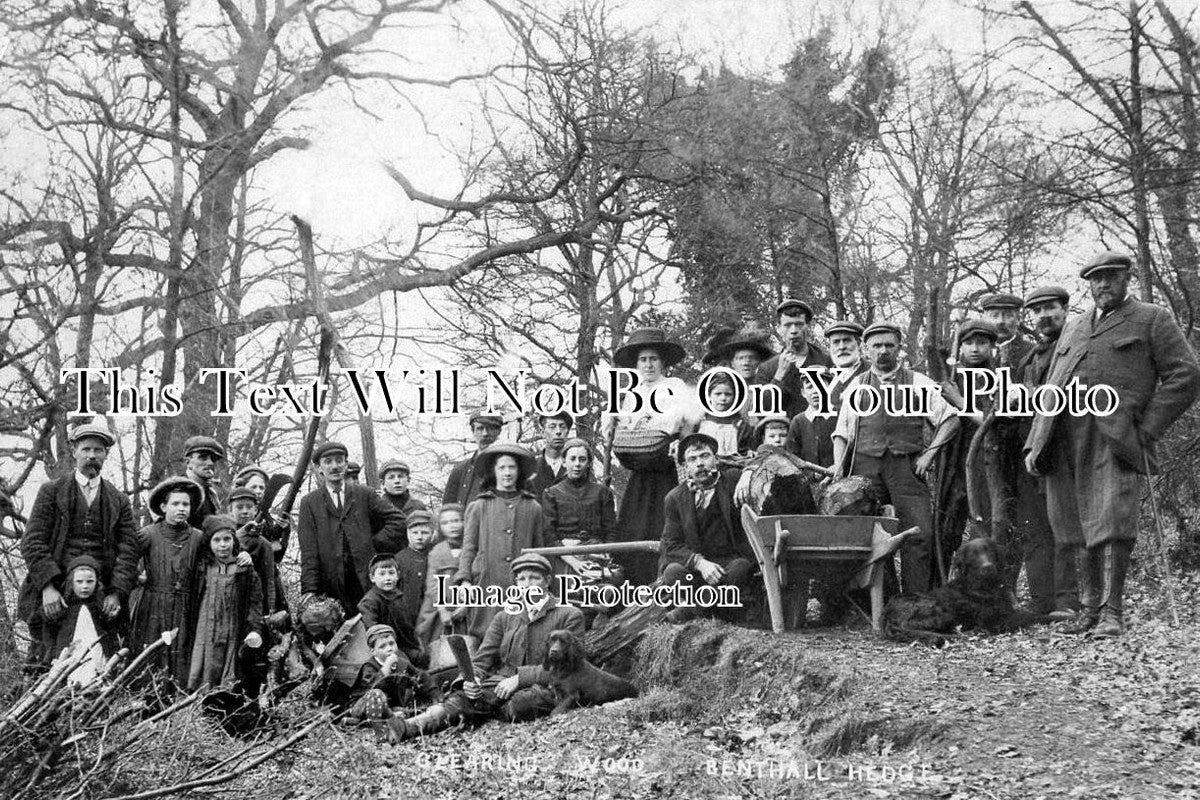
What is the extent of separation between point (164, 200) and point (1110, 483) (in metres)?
8.44

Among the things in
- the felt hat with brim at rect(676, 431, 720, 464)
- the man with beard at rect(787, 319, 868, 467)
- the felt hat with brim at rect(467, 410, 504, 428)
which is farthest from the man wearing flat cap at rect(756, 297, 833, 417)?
the felt hat with brim at rect(467, 410, 504, 428)

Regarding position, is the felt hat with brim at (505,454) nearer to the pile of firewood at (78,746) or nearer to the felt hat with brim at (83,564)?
the felt hat with brim at (83,564)

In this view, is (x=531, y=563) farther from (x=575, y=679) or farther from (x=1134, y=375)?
(x=1134, y=375)

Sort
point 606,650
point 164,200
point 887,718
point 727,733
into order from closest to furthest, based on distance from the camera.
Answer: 1. point 887,718
2. point 727,733
3. point 606,650
4. point 164,200

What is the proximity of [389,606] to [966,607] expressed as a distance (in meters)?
3.26

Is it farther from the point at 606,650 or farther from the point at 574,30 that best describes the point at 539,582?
the point at 574,30

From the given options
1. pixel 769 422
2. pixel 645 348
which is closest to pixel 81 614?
pixel 645 348

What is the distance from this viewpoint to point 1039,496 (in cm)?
759

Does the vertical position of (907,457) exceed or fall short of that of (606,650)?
it exceeds it

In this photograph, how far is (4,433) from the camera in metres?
10.7

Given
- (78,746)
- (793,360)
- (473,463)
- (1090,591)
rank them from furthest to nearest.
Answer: (473,463) → (793,360) → (1090,591) → (78,746)

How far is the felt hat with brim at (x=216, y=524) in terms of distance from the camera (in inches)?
302

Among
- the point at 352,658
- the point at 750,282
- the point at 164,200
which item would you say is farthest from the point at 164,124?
the point at 352,658

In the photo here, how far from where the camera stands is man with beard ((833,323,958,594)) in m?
7.61
